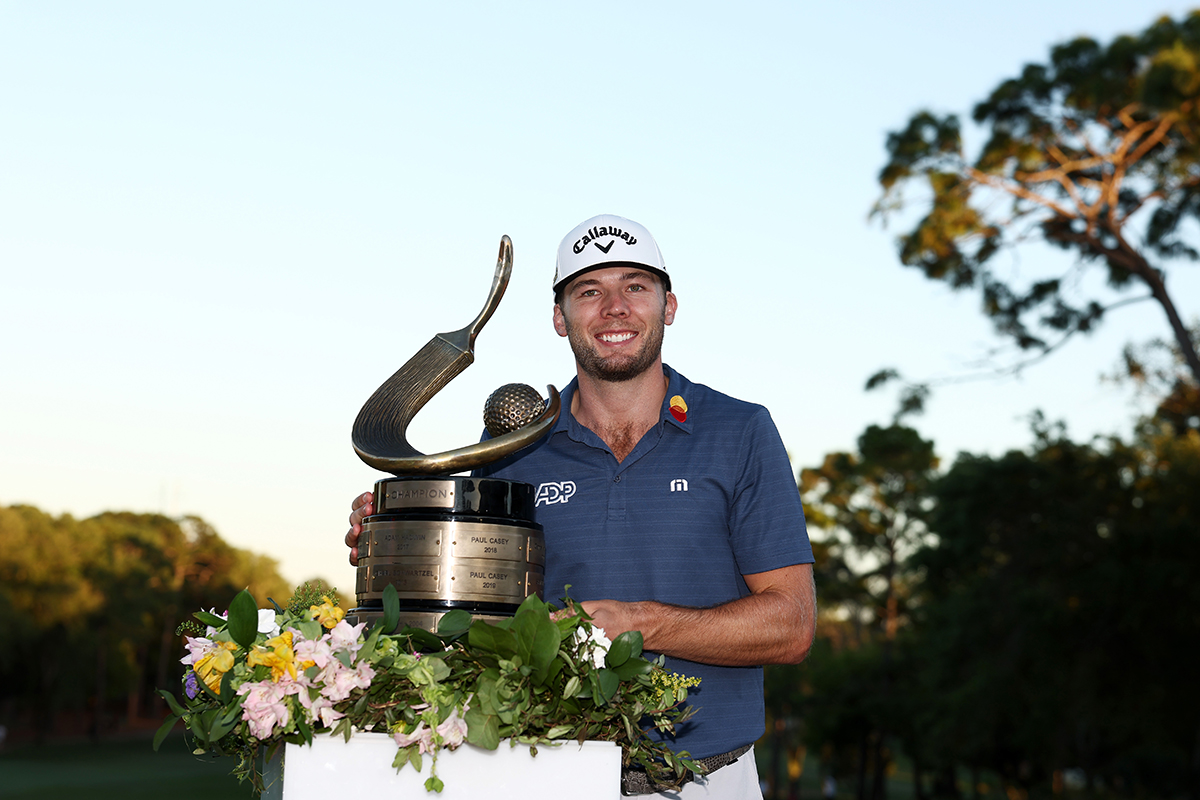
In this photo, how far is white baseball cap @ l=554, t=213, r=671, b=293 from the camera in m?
4.49

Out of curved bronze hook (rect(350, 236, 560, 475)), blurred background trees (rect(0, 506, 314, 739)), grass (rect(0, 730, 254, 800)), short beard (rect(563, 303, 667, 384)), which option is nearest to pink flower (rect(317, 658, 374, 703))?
curved bronze hook (rect(350, 236, 560, 475))

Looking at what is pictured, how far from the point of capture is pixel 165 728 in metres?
3.04

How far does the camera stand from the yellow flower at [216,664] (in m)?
3.01

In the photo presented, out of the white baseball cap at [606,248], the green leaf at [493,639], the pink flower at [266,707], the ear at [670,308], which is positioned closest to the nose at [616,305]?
the white baseball cap at [606,248]

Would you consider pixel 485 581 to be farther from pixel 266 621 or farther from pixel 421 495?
pixel 266 621

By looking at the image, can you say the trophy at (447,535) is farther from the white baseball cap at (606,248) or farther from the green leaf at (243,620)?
the white baseball cap at (606,248)

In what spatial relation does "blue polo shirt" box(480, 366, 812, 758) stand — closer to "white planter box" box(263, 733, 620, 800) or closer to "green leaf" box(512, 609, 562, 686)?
"white planter box" box(263, 733, 620, 800)

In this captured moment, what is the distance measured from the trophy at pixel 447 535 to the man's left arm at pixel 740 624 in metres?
0.32

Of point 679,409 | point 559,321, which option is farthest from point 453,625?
point 559,321

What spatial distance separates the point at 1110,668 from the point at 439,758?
28.8 meters

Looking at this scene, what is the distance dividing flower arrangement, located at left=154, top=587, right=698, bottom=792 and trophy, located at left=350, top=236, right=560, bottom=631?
0.43 metres

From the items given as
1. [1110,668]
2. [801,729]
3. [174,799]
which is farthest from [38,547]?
[1110,668]

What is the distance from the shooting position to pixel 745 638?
397cm

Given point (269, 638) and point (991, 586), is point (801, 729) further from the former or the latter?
→ point (269, 638)
